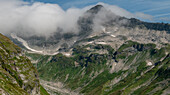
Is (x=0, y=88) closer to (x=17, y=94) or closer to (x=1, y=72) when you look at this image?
(x=17, y=94)

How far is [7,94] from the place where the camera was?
138m

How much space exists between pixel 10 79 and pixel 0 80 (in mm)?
26255

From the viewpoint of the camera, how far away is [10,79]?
182500 millimetres

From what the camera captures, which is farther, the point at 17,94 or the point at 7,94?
the point at 17,94

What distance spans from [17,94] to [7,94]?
22414 mm

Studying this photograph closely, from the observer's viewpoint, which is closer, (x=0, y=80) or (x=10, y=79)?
(x=0, y=80)

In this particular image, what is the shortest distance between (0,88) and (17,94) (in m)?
26.0

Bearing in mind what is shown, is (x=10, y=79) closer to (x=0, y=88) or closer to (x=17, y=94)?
(x=17, y=94)

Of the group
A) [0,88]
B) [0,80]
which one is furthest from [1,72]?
[0,88]

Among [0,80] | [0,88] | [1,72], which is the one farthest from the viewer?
[1,72]

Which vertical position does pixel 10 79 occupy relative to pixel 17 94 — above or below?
above

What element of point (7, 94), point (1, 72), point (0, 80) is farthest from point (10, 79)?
point (7, 94)

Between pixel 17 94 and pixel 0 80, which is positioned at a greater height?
pixel 0 80

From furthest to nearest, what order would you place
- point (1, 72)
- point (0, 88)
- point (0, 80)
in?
point (1, 72), point (0, 80), point (0, 88)
